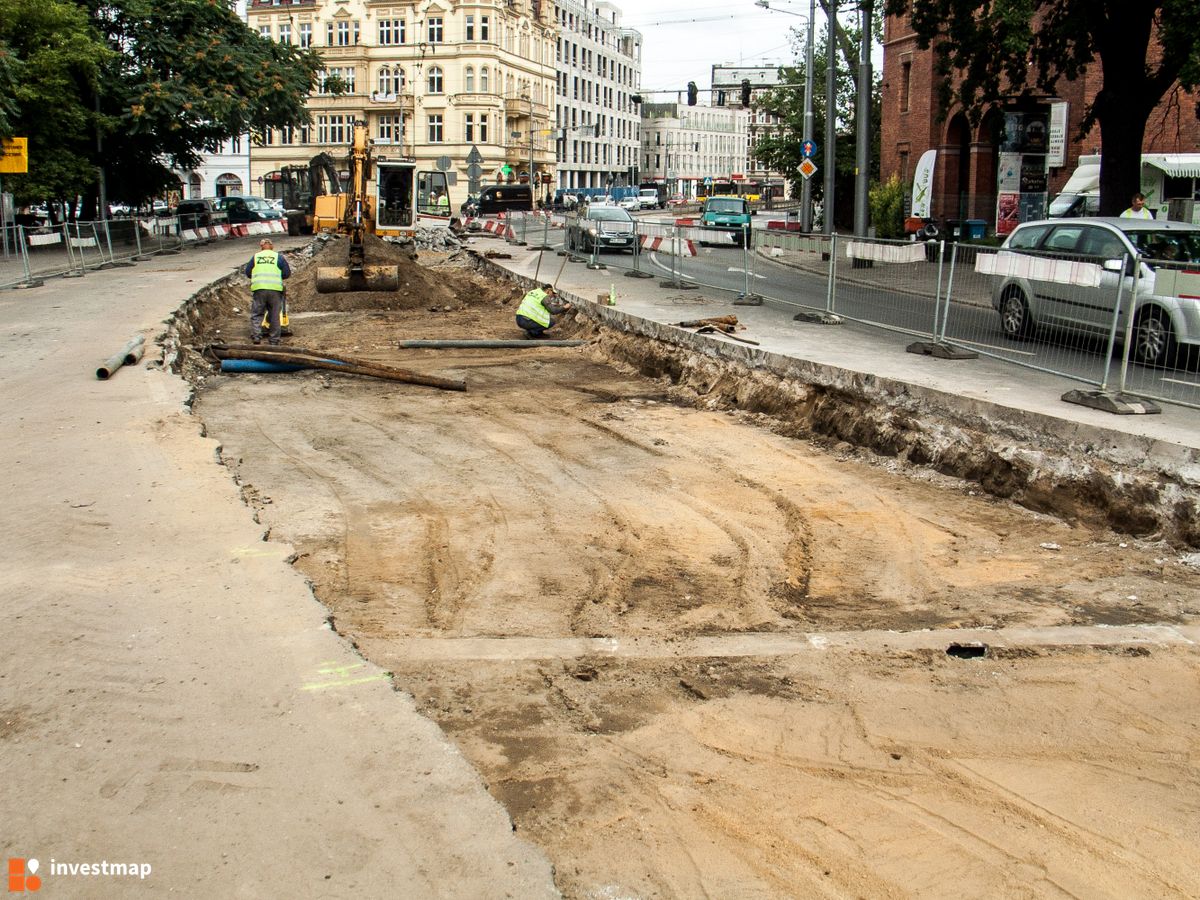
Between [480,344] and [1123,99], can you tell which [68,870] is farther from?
[1123,99]

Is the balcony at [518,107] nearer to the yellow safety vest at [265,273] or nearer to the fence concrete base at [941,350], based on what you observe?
the yellow safety vest at [265,273]

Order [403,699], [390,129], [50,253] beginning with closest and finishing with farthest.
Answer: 1. [403,699]
2. [50,253]
3. [390,129]

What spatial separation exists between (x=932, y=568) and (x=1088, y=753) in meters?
2.81

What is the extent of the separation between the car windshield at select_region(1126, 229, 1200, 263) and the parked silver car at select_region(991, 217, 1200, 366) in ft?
0.04

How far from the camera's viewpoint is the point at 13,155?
88.4ft

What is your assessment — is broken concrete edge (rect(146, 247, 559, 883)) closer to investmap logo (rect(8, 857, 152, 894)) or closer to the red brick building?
investmap logo (rect(8, 857, 152, 894))

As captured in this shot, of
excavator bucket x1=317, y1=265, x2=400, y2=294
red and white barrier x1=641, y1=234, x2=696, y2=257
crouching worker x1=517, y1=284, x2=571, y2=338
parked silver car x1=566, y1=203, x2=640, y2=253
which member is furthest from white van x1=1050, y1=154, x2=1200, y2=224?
excavator bucket x1=317, y1=265, x2=400, y2=294

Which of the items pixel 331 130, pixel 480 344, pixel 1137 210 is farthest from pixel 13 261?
pixel 331 130

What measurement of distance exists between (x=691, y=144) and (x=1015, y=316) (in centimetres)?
13580

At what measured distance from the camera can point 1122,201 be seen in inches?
788

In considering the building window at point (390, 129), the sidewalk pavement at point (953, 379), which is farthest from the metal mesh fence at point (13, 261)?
the building window at point (390, 129)

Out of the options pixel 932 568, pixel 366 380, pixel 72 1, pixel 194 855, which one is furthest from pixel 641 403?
pixel 72 1

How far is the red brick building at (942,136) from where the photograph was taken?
114 feet

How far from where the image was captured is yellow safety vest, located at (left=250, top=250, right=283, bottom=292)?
17.3 metres
